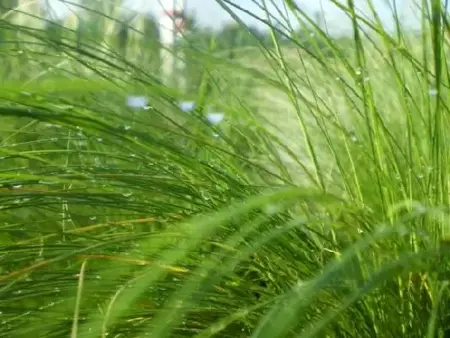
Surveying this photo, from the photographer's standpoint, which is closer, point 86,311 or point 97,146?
point 86,311

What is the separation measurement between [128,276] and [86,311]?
6 cm

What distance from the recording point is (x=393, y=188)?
88cm

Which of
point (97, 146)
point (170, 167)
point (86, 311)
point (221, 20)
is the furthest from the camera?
point (221, 20)

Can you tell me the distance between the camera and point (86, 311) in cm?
74

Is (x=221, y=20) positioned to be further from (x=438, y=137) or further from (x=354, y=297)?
(x=354, y=297)

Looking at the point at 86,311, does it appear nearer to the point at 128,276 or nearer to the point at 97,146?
the point at 128,276

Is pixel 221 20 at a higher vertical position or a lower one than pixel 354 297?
higher

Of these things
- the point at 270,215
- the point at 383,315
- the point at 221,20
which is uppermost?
the point at 221,20

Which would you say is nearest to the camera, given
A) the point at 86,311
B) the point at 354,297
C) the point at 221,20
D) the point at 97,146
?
the point at 354,297

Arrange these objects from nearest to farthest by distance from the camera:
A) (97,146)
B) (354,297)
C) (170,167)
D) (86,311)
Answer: (354,297) → (86,311) → (170,167) → (97,146)

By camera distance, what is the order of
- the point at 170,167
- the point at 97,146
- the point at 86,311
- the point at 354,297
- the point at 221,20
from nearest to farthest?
the point at 354,297 → the point at 86,311 → the point at 170,167 → the point at 97,146 → the point at 221,20

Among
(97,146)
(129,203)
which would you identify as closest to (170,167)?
(129,203)

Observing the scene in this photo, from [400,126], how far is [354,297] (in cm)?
104

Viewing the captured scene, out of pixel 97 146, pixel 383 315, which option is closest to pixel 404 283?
pixel 383 315
